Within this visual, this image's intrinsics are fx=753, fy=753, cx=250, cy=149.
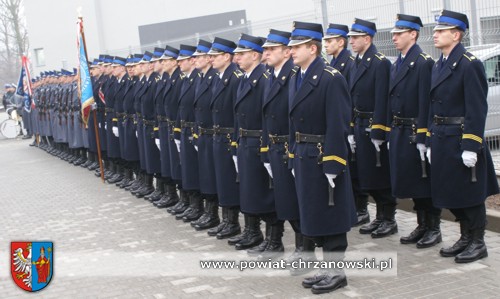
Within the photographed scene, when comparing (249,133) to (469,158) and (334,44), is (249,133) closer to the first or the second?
(334,44)

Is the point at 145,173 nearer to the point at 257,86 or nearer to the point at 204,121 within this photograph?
the point at 204,121

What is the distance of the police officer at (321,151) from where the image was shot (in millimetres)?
5736

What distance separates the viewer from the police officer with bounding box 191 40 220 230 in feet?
27.0

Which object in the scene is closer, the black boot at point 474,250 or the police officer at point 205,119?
the black boot at point 474,250

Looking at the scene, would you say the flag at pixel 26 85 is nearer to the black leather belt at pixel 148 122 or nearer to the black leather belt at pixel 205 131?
the black leather belt at pixel 148 122

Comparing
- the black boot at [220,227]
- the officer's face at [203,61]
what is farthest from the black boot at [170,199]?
the officer's face at [203,61]

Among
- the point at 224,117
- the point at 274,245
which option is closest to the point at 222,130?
the point at 224,117

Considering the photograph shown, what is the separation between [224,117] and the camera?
25.8 feet

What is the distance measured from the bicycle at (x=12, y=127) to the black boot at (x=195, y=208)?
19.2 metres

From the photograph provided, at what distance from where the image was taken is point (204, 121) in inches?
327

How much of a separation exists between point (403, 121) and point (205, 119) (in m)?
2.33

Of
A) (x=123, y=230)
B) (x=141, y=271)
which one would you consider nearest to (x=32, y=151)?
(x=123, y=230)

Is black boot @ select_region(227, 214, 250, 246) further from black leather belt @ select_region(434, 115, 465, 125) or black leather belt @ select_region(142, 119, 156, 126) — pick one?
black leather belt @ select_region(142, 119, 156, 126)

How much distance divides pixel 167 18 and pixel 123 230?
87.2 feet
